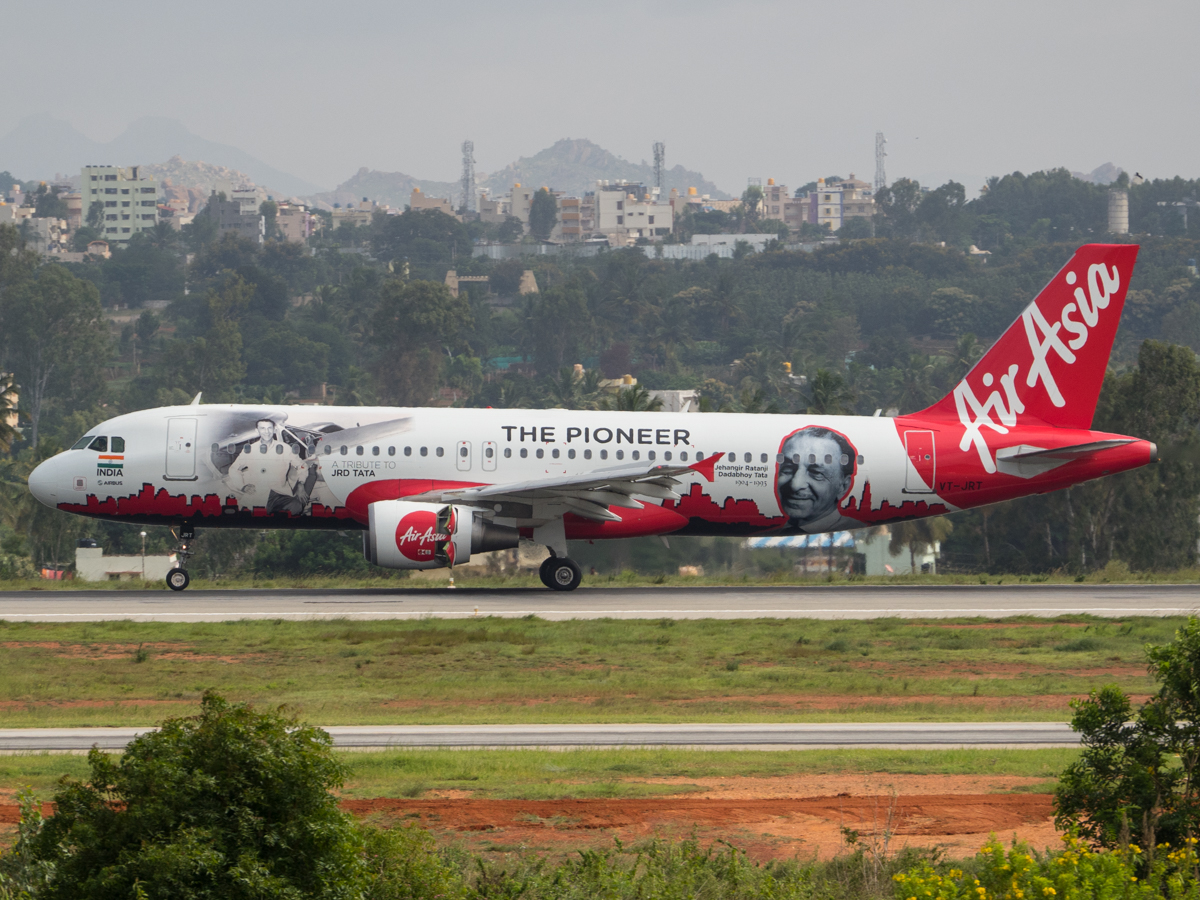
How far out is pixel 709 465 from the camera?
37.2m

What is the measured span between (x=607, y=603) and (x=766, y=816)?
20728mm

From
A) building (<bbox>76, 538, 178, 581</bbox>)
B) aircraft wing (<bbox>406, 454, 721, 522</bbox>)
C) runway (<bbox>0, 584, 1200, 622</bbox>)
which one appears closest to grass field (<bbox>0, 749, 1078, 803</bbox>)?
runway (<bbox>0, 584, 1200, 622</bbox>)

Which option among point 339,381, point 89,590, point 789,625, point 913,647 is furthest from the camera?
point 339,381

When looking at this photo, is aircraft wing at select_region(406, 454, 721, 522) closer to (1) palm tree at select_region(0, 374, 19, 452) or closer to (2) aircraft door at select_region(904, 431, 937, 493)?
(2) aircraft door at select_region(904, 431, 937, 493)

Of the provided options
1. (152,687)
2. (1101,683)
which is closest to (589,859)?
(152,687)

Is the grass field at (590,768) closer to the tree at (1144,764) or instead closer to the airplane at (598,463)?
the tree at (1144,764)

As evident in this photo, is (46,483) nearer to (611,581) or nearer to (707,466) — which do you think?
(611,581)

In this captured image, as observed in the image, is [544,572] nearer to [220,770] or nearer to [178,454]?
[178,454]

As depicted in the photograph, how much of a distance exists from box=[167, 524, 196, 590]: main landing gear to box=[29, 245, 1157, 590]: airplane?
6 centimetres

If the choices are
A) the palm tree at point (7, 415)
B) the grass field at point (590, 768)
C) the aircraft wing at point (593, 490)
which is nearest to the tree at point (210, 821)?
the grass field at point (590, 768)

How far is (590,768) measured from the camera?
17.3m

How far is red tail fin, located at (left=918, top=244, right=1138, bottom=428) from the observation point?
3909cm

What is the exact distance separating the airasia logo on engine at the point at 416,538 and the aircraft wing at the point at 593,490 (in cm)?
142

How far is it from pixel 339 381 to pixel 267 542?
95.1 meters
